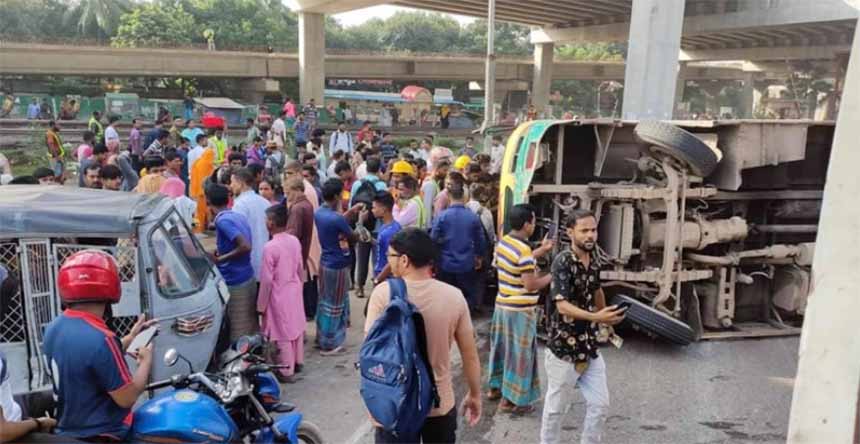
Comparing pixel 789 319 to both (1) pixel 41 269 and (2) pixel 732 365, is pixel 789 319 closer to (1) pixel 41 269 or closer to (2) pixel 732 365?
(2) pixel 732 365

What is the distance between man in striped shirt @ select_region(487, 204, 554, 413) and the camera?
193 inches

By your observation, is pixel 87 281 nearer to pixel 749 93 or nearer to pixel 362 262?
pixel 362 262

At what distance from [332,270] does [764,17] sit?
3054 centimetres

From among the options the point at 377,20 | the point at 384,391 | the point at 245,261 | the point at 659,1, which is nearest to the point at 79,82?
the point at 659,1

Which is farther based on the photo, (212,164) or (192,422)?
(212,164)

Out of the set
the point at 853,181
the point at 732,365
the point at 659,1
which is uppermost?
the point at 659,1

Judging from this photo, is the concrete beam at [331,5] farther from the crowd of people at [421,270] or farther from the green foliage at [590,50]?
the green foliage at [590,50]

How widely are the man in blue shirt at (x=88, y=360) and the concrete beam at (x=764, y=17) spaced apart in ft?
90.3

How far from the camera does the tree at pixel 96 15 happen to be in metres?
54.0

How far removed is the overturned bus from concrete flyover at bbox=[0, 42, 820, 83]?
35.2m

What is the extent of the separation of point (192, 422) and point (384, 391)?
882 millimetres

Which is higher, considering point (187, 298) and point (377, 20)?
point (377, 20)

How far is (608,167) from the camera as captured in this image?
7562 millimetres

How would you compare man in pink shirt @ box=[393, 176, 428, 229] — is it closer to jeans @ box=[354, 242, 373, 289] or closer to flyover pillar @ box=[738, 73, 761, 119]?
jeans @ box=[354, 242, 373, 289]
